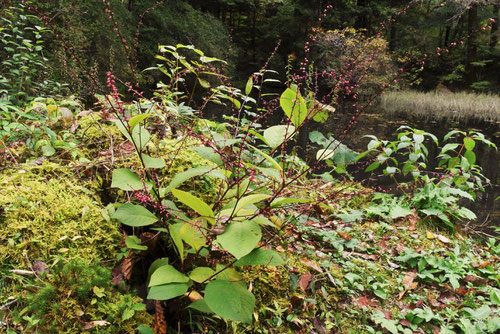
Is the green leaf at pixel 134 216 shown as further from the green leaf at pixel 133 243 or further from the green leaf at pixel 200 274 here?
the green leaf at pixel 200 274

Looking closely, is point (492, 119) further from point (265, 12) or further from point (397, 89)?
point (265, 12)

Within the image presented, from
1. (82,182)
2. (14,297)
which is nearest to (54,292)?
(14,297)

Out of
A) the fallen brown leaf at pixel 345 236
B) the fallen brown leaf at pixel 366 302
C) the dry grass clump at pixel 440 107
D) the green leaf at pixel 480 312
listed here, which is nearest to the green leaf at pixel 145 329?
the fallen brown leaf at pixel 366 302

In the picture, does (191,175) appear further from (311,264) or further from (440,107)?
(440,107)

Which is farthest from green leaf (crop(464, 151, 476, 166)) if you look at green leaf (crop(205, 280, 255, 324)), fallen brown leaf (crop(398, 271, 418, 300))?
green leaf (crop(205, 280, 255, 324))

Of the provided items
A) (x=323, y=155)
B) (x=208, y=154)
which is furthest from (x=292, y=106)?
(x=208, y=154)

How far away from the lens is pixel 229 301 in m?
1.09

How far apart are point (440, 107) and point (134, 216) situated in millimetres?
16100

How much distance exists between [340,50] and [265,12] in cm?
1005

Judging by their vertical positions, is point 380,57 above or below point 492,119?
above

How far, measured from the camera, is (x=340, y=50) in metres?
15.2

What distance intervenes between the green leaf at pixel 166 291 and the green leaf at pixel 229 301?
0.37 ft

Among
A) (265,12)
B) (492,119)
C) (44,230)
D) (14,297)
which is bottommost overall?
(492,119)

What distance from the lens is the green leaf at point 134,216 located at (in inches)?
50.1
